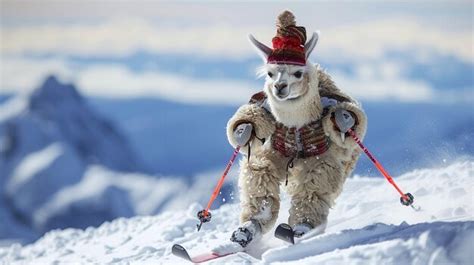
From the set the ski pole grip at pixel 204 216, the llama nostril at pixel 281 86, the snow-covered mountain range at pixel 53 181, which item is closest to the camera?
the llama nostril at pixel 281 86

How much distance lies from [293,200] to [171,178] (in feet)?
197

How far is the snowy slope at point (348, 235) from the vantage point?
14.1ft

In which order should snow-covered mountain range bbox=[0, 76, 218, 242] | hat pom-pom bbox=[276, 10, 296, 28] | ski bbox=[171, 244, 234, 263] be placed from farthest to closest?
→ 1. snow-covered mountain range bbox=[0, 76, 218, 242]
2. hat pom-pom bbox=[276, 10, 296, 28]
3. ski bbox=[171, 244, 234, 263]

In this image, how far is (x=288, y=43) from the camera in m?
5.31

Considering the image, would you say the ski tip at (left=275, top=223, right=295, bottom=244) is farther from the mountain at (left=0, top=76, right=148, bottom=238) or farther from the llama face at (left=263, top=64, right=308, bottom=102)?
the mountain at (left=0, top=76, right=148, bottom=238)

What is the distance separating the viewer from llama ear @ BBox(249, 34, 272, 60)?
5.41 meters

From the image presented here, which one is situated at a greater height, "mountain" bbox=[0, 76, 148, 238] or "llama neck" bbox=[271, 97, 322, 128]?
"mountain" bbox=[0, 76, 148, 238]

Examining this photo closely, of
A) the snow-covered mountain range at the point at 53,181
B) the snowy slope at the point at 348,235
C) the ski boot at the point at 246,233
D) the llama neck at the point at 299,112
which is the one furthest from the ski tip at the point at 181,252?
the snow-covered mountain range at the point at 53,181

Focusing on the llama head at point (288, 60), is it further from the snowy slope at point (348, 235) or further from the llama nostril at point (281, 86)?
the snowy slope at point (348, 235)

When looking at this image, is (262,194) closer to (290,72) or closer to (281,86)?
(281,86)

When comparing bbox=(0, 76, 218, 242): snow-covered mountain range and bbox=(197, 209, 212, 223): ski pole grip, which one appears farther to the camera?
bbox=(0, 76, 218, 242): snow-covered mountain range

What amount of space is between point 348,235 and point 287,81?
1183mm

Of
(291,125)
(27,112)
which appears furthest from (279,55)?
(27,112)

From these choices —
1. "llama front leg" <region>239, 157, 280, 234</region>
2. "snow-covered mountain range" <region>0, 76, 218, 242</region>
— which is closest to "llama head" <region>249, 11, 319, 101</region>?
"llama front leg" <region>239, 157, 280, 234</region>
